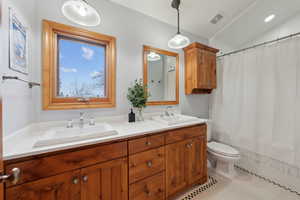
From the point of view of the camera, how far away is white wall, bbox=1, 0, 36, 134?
85 cm

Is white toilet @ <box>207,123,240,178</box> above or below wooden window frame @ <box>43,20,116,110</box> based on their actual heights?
below

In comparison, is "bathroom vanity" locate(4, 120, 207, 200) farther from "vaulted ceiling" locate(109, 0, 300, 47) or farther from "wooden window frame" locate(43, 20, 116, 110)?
"vaulted ceiling" locate(109, 0, 300, 47)

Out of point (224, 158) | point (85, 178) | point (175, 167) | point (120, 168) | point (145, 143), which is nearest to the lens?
point (85, 178)

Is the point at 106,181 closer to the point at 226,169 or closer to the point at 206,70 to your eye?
the point at 226,169

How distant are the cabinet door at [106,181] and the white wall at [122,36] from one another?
2.26ft

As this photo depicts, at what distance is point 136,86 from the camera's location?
5.45 feet

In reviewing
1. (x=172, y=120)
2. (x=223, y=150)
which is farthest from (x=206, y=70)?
(x=223, y=150)

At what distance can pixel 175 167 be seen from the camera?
1.46 metres

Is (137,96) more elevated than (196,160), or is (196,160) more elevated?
(137,96)

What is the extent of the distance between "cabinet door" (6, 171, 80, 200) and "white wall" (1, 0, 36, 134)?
0.41 metres

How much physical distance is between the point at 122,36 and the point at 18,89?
4.03 ft

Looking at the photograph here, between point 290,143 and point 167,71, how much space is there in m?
1.96

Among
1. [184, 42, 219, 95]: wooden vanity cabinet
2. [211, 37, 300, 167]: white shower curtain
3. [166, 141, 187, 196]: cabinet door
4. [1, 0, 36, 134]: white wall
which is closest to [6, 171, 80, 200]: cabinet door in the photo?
[1, 0, 36, 134]: white wall

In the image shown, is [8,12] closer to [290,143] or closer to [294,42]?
[294,42]
